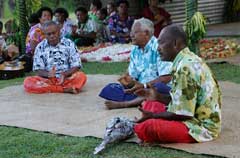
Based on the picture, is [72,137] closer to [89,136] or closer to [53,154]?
[89,136]

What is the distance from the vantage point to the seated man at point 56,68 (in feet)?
22.1

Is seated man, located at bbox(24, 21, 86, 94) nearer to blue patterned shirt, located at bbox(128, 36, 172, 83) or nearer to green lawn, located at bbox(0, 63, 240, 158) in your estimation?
blue patterned shirt, located at bbox(128, 36, 172, 83)

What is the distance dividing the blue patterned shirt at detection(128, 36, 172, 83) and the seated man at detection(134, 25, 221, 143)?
1.34m

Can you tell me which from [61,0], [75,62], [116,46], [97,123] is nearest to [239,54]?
[116,46]

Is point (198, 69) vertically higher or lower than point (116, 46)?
higher

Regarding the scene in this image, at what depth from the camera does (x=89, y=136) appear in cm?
446

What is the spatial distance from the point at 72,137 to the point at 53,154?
17.6 inches

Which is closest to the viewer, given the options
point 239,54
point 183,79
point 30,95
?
point 183,79

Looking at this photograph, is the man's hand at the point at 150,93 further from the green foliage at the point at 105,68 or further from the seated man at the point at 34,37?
the seated man at the point at 34,37

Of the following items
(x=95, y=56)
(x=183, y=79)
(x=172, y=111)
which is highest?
(x=183, y=79)

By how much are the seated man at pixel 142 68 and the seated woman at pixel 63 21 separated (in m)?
5.05

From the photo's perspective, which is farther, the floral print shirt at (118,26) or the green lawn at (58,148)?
the floral print shirt at (118,26)

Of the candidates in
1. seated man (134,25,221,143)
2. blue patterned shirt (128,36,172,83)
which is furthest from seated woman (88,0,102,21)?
seated man (134,25,221,143)

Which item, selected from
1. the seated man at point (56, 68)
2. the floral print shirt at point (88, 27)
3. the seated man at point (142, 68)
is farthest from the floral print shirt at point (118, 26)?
the seated man at point (142, 68)
